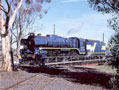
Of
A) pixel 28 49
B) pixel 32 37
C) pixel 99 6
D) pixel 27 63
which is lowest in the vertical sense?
pixel 27 63

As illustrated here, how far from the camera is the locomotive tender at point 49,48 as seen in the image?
21453 mm

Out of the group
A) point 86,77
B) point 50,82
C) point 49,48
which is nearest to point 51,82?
point 50,82

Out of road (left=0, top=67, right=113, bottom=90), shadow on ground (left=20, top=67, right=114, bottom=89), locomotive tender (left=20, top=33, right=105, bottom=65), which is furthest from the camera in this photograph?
locomotive tender (left=20, top=33, right=105, bottom=65)

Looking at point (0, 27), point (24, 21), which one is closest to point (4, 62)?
point (0, 27)

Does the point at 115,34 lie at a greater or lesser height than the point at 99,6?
lesser

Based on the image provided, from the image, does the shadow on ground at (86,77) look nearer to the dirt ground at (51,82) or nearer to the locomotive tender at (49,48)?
the dirt ground at (51,82)

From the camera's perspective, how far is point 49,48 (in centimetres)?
2277

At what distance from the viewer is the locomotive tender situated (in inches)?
845

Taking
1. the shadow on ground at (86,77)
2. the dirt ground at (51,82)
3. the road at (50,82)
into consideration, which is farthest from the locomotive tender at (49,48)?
the road at (50,82)

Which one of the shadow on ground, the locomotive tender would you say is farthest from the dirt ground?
the locomotive tender

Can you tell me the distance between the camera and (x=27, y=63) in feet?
72.0

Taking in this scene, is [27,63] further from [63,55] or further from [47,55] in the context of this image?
[63,55]

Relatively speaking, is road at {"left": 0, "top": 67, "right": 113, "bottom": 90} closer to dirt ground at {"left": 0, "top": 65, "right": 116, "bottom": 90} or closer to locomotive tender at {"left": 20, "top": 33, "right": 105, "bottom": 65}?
dirt ground at {"left": 0, "top": 65, "right": 116, "bottom": 90}

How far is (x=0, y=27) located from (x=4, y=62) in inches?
108
